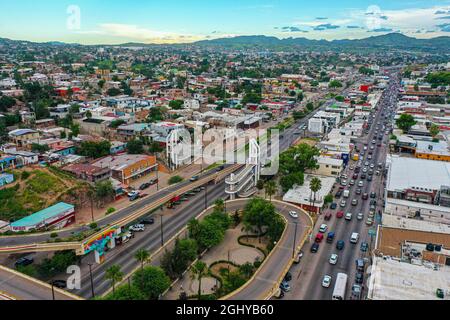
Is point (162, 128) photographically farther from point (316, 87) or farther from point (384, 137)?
point (316, 87)

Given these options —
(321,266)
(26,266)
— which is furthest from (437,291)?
(26,266)

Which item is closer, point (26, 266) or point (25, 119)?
point (26, 266)

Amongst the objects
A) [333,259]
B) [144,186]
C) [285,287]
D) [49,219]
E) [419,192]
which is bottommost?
[285,287]

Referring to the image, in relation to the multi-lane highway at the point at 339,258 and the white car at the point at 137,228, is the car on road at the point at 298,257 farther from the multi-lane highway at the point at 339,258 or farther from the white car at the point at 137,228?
the white car at the point at 137,228

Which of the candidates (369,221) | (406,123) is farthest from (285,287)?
(406,123)

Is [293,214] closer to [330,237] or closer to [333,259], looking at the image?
[330,237]

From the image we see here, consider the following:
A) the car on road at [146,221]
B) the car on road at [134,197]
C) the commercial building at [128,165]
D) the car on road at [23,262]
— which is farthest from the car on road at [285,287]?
the commercial building at [128,165]
